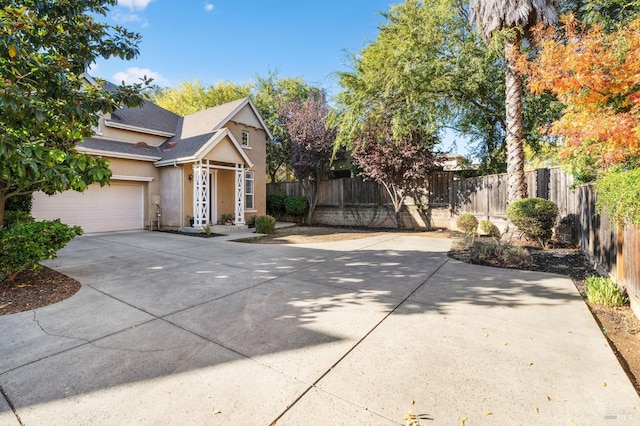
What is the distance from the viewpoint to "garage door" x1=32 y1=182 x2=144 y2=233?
11.6 metres

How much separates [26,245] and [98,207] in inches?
346

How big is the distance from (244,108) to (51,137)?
12003 mm

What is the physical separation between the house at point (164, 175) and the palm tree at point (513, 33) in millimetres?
10511

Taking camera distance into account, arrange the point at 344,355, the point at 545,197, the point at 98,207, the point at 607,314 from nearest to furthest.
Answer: the point at 344,355, the point at 607,314, the point at 545,197, the point at 98,207

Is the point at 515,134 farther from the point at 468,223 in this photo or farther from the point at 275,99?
the point at 275,99

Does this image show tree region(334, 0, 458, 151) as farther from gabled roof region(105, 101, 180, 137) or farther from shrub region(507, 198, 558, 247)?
gabled roof region(105, 101, 180, 137)

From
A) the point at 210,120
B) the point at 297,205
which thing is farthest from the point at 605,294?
the point at 210,120

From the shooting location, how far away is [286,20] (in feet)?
45.5

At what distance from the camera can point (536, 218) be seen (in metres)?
8.70

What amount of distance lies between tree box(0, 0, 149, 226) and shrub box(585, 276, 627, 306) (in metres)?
7.72

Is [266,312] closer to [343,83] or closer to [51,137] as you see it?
[51,137]

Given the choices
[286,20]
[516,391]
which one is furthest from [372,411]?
[286,20]

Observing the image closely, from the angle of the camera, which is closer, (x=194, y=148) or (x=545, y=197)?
(x=545, y=197)

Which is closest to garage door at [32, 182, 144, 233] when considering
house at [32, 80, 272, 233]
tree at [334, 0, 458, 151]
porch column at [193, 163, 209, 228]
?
house at [32, 80, 272, 233]
